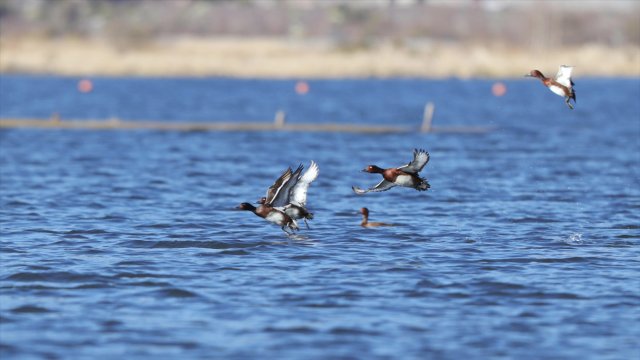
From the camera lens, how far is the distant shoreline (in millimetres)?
127250

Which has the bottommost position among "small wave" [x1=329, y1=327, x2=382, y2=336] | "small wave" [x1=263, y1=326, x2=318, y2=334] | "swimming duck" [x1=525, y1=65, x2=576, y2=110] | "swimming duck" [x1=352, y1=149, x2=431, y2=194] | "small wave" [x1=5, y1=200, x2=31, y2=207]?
"small wave" [x1=263, y1=326, x2=318, y2=334]

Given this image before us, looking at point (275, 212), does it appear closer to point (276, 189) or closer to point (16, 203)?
point (276, 189)

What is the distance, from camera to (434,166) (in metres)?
49.5

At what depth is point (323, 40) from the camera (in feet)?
547

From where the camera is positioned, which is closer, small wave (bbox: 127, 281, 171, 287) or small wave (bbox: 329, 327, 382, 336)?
small wave (bbox: 329, 327, 382, 336)

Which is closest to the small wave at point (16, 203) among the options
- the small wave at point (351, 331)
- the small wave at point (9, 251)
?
the small wave at point (9, 251)

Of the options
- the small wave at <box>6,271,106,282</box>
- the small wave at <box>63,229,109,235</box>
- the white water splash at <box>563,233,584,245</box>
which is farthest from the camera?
the small wave at <box>63,229,109,235</box>

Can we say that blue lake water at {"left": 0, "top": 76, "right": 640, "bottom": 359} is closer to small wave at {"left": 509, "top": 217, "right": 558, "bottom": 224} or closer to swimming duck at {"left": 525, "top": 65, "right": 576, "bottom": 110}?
small wave at {"left": 509, "top": 217, "right": 558, "bottom": 224}

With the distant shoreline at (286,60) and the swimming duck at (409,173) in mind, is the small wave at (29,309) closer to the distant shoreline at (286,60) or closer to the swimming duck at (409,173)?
the swimming duck at (409,173)

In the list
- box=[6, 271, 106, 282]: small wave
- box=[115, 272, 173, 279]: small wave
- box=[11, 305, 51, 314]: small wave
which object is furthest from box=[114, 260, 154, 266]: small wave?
box=[11, 305, 51, 314]: small wave

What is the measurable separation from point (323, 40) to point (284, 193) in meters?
143

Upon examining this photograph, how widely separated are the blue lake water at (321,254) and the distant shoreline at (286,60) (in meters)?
64.9

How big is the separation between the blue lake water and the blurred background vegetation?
69704 mm

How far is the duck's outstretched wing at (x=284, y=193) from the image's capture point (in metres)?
25.0
